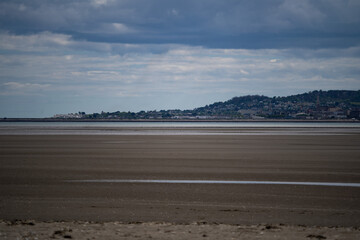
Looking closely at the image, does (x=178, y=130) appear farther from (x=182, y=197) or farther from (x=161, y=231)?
(x=161, y=231)

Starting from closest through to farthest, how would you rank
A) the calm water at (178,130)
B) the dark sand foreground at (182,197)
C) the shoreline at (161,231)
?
the shoreline at (161,231) < the dark sand foreground at (182,197) < the calm water at (178,130)

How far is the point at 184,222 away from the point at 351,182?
823 centimetres

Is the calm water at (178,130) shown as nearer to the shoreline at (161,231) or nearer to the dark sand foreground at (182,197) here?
the dark sand foreground at (182,197)

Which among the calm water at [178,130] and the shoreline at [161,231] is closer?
the shoreline at [161,231]

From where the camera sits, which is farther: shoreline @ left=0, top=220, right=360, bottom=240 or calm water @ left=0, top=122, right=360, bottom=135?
calm water @ left=0, top=122, right=360, bottom=135

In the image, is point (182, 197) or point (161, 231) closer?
point (161, 231)

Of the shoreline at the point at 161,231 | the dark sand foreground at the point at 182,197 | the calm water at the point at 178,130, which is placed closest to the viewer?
the shoreline at the point at 161,231

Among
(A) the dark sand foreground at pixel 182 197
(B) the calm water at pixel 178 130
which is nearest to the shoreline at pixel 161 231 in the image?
(A) the dark sand foreground at pixel 182 197

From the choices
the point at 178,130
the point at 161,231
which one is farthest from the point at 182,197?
the point at 178,130

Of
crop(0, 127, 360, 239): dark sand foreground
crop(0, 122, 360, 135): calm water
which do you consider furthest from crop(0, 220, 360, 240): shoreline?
crop(0, 122, 360, 135): calm water

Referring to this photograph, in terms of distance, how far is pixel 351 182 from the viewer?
1516 centimetres

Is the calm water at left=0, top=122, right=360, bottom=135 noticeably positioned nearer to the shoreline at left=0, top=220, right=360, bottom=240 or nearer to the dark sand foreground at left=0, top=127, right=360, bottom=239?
the dark sand foreground at left=0, top=127, right=360, bottom=239

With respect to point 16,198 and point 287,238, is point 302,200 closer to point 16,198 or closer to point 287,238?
point 287,238

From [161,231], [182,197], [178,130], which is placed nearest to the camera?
[161,231]
